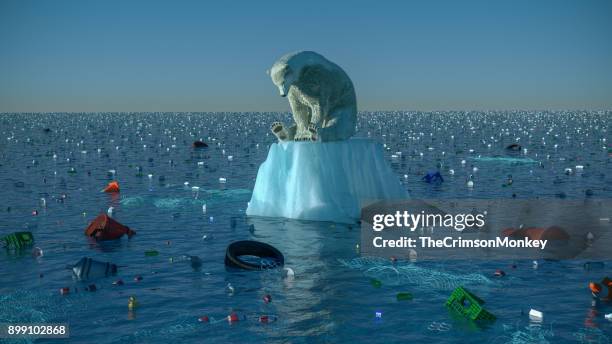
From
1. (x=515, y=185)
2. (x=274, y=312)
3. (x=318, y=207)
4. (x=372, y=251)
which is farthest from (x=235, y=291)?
(x=515, y=185)

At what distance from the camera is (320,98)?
26938 millimetres

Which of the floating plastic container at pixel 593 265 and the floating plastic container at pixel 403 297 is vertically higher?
the floating plastic container at pixel 593 265

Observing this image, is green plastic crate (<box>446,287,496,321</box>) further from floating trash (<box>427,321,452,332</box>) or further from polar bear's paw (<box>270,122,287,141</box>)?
polar bear's paw (<box>270,122,287,141</box>)

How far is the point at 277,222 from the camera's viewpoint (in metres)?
26.9

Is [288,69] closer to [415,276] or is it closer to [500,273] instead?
[415,276]

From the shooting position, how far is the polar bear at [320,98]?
2603 centimetres

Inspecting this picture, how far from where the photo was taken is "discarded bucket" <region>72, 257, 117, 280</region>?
18.7 meters

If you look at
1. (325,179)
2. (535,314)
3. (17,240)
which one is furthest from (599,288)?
(17,240)

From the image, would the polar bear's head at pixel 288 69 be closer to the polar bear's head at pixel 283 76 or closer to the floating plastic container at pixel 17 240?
the polar bear's head at pixel 283 76

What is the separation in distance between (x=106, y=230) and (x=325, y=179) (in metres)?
9.39

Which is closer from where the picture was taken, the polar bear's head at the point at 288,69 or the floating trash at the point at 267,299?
the floating trash at the point at 267,299

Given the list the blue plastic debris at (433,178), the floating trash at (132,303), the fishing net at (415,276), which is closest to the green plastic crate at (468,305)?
the fishing net at (415,276)

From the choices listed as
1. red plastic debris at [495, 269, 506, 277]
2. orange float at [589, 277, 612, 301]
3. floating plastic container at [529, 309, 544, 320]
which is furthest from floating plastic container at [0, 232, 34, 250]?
orange float at [589, 277, 612, 301]

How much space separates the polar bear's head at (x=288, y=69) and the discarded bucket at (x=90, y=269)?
10.2 metres
